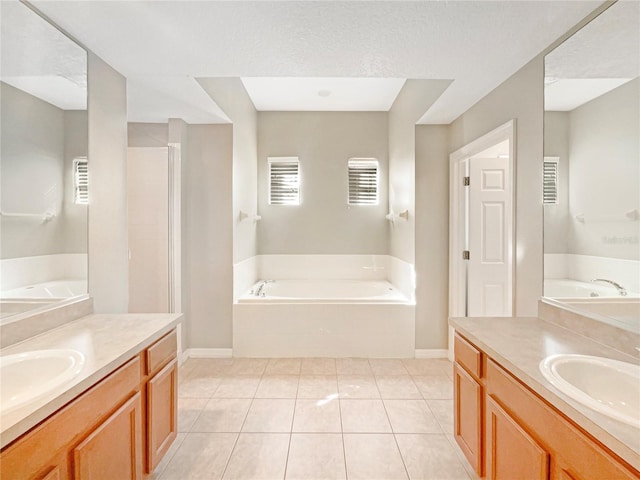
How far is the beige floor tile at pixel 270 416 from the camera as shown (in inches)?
82.4

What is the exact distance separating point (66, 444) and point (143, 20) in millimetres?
1861

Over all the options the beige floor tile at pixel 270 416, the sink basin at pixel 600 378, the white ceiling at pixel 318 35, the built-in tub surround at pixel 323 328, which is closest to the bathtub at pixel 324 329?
the built-in tub surround at pixel 323 328

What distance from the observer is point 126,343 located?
138 centimetres

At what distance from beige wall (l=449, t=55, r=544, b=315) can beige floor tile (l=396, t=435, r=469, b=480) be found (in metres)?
0.99

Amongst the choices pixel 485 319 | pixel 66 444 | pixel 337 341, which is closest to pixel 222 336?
pixel 337 341

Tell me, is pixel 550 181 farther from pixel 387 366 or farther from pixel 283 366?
pixel 283 366

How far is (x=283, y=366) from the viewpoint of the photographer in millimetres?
3035

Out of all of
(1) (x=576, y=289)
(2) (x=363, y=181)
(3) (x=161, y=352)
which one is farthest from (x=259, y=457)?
(2) (x=363, y=181)

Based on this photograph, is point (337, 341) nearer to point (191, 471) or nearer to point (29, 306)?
point (191, 471)

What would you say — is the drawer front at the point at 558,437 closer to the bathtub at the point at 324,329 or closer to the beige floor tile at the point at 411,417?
the beige floor tile at the point at 411,417

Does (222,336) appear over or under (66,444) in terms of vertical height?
under

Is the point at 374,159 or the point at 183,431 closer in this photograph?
the point at 183,431

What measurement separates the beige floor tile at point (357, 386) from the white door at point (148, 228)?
6.79 ft

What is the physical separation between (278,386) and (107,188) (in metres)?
2.00
